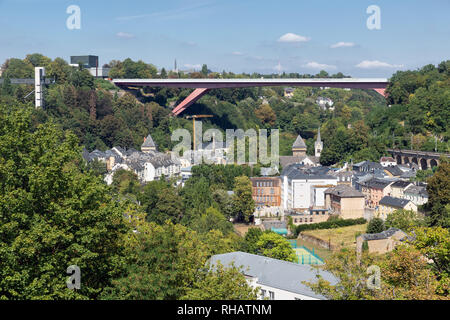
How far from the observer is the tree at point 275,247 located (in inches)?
816

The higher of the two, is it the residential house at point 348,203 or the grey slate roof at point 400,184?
the grey slate roof at point 400,184

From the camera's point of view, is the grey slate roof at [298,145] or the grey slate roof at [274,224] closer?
the grey slate roof at [274,224]

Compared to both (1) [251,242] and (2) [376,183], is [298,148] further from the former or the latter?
(1) [251,242]

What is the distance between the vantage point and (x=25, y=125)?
10555mm

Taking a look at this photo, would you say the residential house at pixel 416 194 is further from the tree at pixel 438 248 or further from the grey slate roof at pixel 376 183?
the tree at pixel 438 248

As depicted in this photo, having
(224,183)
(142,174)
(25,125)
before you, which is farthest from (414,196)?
(25,125)

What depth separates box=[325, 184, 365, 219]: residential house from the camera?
31469 mm

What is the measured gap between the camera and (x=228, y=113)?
54719 mm

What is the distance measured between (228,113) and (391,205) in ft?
86.2

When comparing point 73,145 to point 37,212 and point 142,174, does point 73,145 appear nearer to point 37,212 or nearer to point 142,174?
point 37,212

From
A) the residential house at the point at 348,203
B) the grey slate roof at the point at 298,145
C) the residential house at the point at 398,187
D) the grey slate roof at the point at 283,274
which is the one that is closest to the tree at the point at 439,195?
the residential house at the point at 398,187

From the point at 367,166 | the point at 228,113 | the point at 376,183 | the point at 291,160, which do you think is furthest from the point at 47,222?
the point at 228,113
